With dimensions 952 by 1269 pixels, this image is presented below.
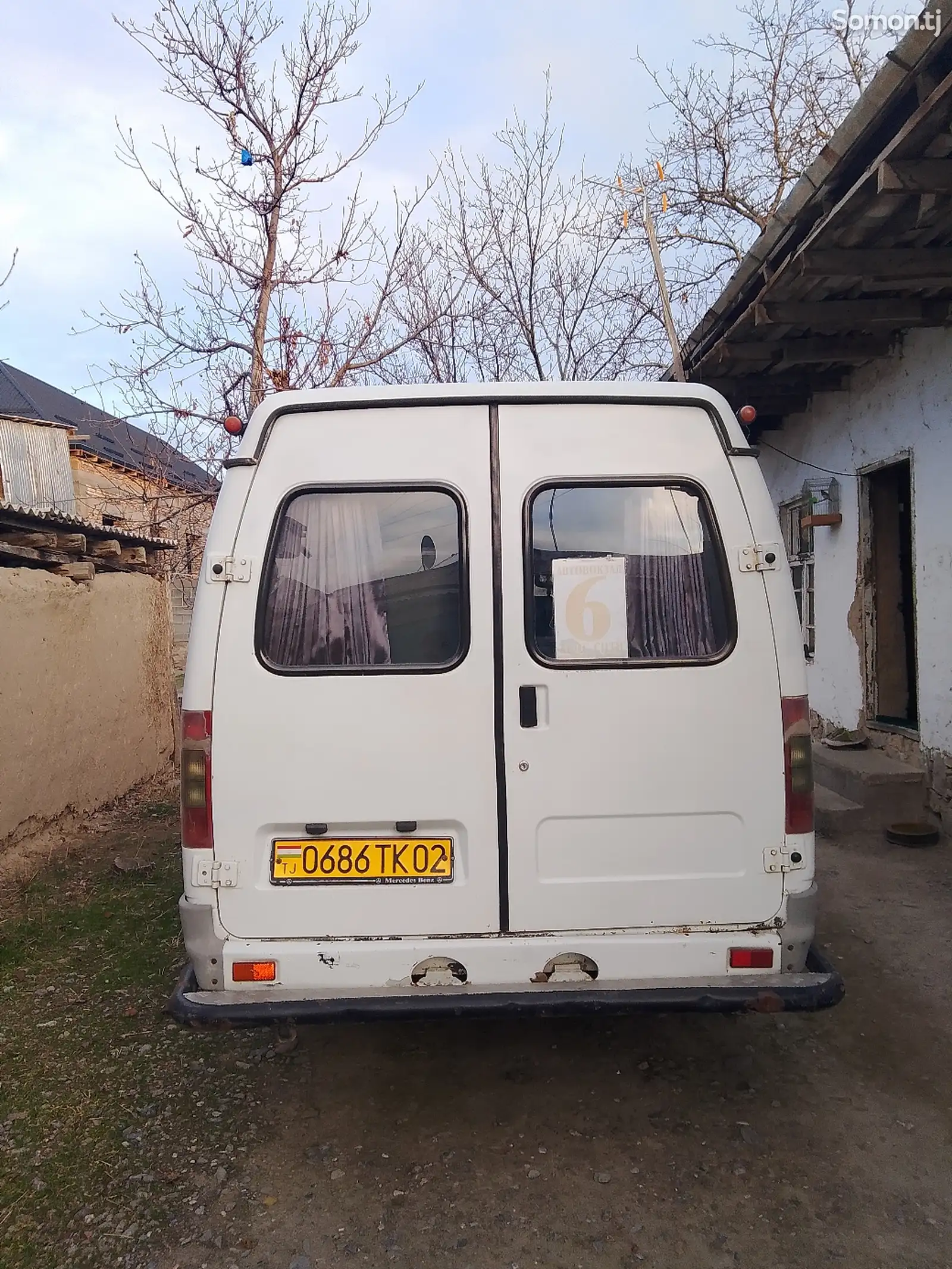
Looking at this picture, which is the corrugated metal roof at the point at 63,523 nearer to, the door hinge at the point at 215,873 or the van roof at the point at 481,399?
the van roof at the point at 481,399

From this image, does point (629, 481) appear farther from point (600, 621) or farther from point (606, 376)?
point (606, 376)

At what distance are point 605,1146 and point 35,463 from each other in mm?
21246

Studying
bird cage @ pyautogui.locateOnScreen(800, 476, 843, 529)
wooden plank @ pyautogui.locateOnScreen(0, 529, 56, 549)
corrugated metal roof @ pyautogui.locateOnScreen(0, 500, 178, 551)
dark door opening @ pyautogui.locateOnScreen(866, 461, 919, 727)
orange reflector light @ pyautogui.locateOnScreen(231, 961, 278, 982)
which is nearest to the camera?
orange reflector light @ pyautogui.locateOnScreen(231, 961, 278, 982)

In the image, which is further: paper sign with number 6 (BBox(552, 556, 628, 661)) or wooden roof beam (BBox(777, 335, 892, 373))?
wooden roof beam (BBox(777, 335, 892, 373))

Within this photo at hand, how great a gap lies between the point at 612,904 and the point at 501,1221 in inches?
36.2

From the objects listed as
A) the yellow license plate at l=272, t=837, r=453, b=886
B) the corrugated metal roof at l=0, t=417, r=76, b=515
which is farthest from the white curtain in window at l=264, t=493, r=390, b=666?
the corrugated metal roof at l=0, t=417, r=76, b=515

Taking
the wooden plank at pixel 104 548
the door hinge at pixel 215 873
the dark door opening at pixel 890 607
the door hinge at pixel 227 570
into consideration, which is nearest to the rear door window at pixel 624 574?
the door hinge at pixel 227 570

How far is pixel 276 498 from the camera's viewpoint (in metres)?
2.70

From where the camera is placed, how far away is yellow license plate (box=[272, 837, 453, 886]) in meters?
2.63

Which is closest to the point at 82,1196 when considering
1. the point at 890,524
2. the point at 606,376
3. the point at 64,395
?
the point at 890,524

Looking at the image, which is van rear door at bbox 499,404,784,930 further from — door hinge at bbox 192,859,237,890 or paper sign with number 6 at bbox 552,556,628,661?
door hinge at bbox 192,859,237,890

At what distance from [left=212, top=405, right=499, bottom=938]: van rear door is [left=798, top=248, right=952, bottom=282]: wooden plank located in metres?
3.20

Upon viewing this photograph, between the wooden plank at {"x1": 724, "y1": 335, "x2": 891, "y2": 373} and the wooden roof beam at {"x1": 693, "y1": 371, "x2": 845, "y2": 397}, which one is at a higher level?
the wooden roof beam at {"x1": 693, "y1": 371, "x2": 845, "y2": 397}

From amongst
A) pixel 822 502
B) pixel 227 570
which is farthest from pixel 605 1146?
pixel 822 502
